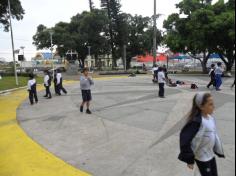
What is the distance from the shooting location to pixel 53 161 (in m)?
7.79

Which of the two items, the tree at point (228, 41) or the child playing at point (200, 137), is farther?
the child playing at point (200, 137)

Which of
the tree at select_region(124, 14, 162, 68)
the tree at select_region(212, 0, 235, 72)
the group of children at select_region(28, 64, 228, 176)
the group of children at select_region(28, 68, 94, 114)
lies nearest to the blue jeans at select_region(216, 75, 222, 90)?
the tree at select_region(212, 0, 235, 72)

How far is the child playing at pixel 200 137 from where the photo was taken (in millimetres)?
4062

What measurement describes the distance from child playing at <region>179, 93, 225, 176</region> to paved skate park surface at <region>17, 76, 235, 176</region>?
1.79 ft

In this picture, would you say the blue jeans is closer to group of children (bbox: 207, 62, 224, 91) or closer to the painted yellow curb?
group of children (bbox: 207, 62, 224, 91)

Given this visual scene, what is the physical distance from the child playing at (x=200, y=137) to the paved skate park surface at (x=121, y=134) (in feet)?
1.79

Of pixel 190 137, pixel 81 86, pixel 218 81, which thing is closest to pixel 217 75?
pixel 218 81

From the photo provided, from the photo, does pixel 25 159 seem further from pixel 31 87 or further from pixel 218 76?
pixel 218 76

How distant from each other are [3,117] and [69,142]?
549 cm

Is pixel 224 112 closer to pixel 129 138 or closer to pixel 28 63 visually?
pixel 129 138

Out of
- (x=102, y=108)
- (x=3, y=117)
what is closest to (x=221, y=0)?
(x=102, y=108)

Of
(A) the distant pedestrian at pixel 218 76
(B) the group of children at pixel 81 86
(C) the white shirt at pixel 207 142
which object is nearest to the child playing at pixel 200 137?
(C) the white shirt at pixel 207 142

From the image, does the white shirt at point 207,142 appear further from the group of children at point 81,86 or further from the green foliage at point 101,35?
the green foliage at point 101,35

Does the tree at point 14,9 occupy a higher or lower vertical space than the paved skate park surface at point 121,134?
higher
